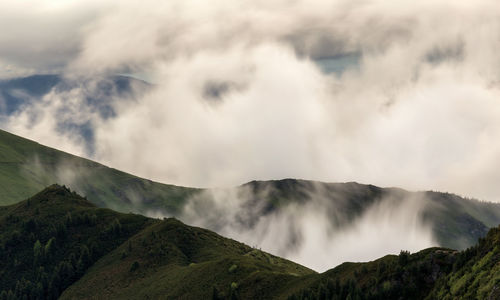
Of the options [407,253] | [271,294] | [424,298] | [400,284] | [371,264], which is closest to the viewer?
[424,298]

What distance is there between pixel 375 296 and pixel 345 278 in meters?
27.3

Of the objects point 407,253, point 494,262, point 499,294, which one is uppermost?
point 407,253

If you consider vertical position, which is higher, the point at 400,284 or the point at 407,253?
the point at 407,253

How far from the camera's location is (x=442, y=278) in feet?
430

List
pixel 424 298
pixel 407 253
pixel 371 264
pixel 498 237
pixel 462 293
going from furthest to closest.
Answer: pixel 371 264 < pixel 407 253 < pixel 424 298 < pixel 498 237 < pixel 462 293

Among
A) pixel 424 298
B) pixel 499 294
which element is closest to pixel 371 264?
pixel 424 298

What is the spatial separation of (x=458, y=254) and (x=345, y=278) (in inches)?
1692

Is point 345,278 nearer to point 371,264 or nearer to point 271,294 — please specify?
point 371,264

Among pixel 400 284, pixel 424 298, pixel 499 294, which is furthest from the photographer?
pixel 400 284

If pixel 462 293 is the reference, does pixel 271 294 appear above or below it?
above

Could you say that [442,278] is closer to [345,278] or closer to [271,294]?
[345,278]

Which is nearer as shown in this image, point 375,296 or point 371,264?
point 375,296

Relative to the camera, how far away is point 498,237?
12156 centimetres

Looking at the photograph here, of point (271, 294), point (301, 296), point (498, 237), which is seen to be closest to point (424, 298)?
point (498, 237)
